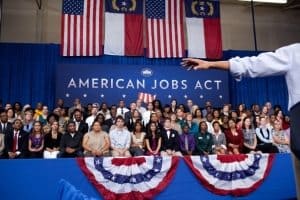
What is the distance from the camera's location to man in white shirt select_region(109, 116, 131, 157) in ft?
21.0

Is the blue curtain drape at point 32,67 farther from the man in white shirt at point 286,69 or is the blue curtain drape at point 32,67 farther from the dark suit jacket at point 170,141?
the man in white shirt at point 286,69

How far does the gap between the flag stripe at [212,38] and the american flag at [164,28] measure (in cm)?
70

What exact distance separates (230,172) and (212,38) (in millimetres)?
5614

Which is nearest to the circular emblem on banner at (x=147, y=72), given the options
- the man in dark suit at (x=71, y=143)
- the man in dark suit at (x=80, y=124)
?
the man in dark suit at (x=80, y=124)

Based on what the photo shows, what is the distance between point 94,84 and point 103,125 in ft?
10.4

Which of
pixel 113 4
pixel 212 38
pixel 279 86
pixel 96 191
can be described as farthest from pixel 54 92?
pixel 279 86

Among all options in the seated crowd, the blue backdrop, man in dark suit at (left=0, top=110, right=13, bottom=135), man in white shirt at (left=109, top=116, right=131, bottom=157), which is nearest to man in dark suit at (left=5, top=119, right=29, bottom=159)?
the seated crowd

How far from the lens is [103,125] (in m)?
7.28

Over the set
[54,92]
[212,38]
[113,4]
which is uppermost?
[113,4]

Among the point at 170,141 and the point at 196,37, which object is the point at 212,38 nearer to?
the point at 196,37

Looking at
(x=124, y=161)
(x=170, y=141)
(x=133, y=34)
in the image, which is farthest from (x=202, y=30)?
(x=124, y=161)

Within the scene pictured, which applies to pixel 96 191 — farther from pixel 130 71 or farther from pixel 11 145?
pixel 130 71

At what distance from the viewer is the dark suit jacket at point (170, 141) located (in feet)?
22.2

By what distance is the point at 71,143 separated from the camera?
6.38 m
